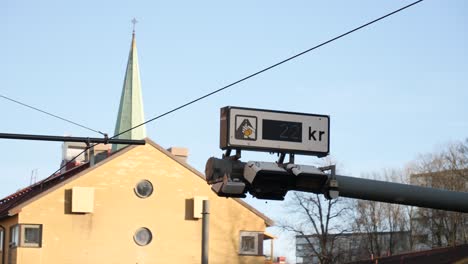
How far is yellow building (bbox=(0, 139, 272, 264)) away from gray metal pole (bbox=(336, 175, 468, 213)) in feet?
120

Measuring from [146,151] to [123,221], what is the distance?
4.15m

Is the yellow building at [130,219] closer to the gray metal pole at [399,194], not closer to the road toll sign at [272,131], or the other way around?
the gray metal pole at [399,194]

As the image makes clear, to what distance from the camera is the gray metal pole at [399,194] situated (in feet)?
50.1

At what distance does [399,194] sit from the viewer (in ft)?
50.6

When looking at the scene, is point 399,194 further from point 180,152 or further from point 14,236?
point 180,152

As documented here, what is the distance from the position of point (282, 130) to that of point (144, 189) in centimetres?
3878

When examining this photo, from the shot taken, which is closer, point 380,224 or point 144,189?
point 144,189

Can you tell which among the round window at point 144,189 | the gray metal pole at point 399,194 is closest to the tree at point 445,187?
the round window at point 144,189

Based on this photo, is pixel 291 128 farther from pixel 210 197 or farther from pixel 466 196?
pixel 210 197

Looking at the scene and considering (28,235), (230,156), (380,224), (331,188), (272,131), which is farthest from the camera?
(380,224)

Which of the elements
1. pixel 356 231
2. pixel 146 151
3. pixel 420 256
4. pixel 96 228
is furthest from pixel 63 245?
pixel 356 231

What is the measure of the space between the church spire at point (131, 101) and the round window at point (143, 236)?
31967 mm

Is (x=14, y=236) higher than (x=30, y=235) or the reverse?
the reverse

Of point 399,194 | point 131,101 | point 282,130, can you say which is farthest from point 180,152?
point 282,130
